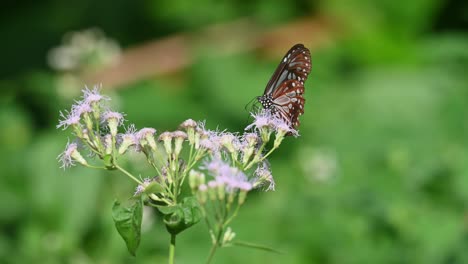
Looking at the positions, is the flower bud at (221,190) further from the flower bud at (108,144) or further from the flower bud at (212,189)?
the flower bud at (108,144)

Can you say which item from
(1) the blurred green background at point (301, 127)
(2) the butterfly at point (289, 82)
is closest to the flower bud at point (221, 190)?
(2) the butterfly at point (289, 82)

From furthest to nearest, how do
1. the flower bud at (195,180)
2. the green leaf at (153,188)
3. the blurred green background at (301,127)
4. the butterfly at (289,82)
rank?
the blurred green background at (301,127) < the butterfly at (289,82) < the flower bud at (195,180) < the green leaf at (153,188)

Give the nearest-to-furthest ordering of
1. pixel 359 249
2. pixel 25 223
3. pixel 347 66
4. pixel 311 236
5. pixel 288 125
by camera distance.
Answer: pixel 288 125 → pixel 359 249 → pixel 311 236 → pixel 25 223 → pixel 347 66

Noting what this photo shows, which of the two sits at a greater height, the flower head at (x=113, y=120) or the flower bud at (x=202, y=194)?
the flower head at (x=113, y=120)

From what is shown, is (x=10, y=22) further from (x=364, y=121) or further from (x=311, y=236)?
(x=311, y=236)

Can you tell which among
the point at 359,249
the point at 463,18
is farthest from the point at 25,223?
the point at 463,18

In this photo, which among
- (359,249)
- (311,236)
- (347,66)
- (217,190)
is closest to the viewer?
(217,190)

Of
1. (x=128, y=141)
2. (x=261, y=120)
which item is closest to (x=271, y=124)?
(x=261, y=120)
